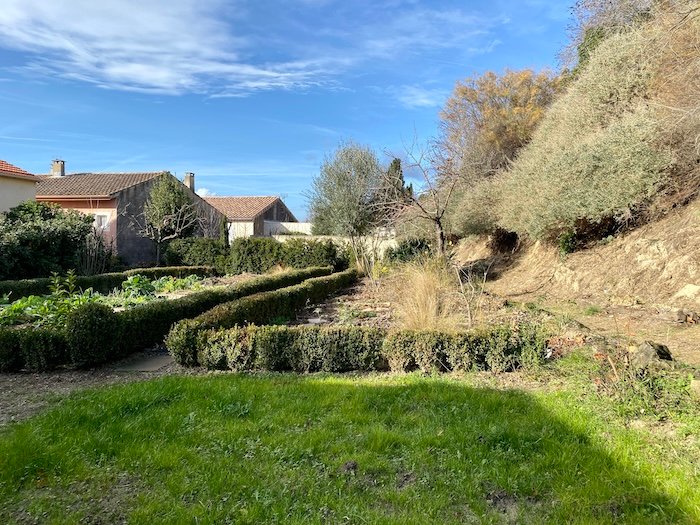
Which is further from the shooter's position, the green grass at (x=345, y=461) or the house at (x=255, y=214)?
the house at (x=255, y=214)

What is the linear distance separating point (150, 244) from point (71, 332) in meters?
18.4

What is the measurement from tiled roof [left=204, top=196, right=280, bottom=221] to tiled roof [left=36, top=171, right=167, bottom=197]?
989 centimetres

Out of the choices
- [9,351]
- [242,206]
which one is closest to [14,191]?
[9,351]

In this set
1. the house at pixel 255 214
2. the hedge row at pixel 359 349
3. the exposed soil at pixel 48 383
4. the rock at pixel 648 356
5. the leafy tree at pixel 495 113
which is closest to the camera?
the rock at pixel 648 356

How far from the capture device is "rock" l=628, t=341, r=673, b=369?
3.75 metres

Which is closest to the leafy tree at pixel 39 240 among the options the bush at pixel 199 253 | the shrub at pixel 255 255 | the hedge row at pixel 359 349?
the bush at pixel 199 253

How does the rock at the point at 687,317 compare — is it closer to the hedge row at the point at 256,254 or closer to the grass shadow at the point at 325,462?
the grass shadow at the point at 325,462

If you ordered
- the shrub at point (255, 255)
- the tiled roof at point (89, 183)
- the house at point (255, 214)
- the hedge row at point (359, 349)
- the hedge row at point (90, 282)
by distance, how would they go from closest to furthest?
1. the hedge row at point (359, 349)
2. the hedge row at point (90, 282)
3. the shrub at point (255, 255)
4. the tiled roof at point (89, 183)
5. the house at point (255, 214)

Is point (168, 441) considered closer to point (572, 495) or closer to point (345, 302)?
point (572, 495)

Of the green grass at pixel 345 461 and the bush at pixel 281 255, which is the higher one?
the bush at pixel 281 255

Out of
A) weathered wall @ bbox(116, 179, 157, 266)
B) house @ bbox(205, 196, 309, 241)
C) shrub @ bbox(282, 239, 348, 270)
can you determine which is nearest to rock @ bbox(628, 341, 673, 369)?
shrub @ bbox(282, 239, 348, 270)

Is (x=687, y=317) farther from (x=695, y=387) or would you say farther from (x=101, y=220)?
(x=101, y=220)

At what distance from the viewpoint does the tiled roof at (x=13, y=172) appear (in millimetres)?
16922

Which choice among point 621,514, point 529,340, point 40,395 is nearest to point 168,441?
point 40,395
